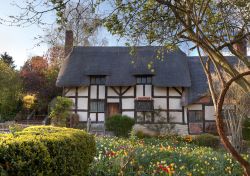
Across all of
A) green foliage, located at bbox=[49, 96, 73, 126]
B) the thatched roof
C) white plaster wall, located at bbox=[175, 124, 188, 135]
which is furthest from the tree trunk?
white plaster wall, located at bbox=[175, 124, 188, 135]

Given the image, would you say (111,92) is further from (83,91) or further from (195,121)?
(195,121)

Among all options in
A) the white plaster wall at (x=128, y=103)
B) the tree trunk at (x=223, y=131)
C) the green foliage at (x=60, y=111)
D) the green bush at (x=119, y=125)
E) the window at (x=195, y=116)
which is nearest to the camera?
the tree trunk at (x=223, y=131)

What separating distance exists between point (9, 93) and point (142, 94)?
37.8 ft

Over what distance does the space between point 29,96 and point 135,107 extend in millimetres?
11036

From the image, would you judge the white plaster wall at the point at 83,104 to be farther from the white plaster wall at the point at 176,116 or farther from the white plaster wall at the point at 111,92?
the white plaster wall at the point at 176,116

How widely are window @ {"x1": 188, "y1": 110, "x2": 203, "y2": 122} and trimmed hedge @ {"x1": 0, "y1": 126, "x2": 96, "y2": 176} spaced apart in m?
20.4

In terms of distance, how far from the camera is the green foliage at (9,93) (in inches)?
1207

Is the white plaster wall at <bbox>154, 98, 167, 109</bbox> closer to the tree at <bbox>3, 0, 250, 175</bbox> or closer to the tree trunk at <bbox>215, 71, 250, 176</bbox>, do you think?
the tree at <bbox>3, 0, 250, 175</bbox>

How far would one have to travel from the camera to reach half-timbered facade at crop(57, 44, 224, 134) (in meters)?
26.6

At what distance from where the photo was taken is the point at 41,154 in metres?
4.92

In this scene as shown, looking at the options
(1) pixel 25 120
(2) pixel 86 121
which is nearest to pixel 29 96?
(1) pixel 25 120

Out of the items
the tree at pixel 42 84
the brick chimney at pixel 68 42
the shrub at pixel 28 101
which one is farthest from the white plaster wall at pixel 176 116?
the shrub at pixel 28 101

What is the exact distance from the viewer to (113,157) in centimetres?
888

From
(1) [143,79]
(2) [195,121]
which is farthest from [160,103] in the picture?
(2) [195,121]
